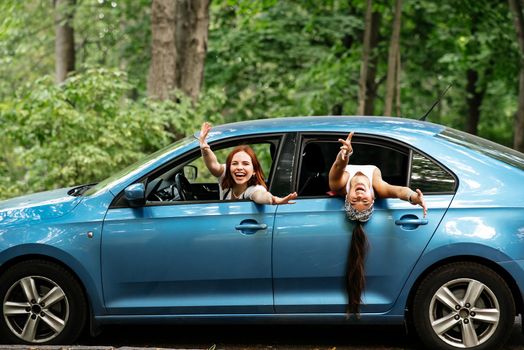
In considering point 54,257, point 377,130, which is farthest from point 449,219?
point 54,257

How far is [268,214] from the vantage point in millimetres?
5207

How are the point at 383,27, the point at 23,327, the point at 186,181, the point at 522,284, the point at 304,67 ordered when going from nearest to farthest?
1. the point at 522,284
2. the point at 23,327
3. the point at 186,181
4. the point at 304,67
5. the point at 383,27

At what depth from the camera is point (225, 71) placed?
744 inches

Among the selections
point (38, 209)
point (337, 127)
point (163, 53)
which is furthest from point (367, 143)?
point (163, 53)

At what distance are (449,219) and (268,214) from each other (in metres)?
1.16

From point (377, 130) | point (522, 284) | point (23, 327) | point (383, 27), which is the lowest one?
point (23, 327)

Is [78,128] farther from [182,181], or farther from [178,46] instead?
[182,181]

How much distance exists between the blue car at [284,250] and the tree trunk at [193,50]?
8281 millimetres

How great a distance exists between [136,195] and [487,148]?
243cm

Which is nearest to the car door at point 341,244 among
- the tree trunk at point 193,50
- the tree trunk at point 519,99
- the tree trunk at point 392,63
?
the tree trunk at point 519,99

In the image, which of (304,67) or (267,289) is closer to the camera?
(267,289)

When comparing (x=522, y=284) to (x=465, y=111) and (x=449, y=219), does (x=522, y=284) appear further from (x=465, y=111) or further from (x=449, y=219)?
(x=465, y=111)

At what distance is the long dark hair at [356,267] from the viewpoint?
510 centimetres

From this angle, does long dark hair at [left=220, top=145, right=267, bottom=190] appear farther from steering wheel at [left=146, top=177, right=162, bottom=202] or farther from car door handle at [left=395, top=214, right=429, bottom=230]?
car door handle at [left=395, top=214, right=429, bottom=230]
